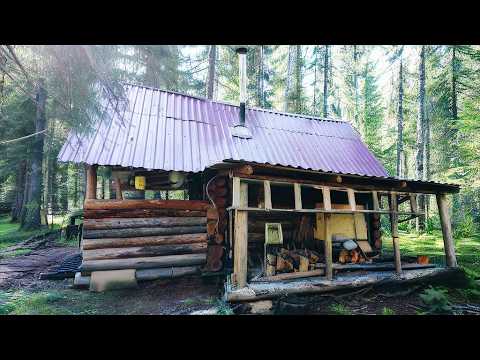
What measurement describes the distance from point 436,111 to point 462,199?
22.7 ft

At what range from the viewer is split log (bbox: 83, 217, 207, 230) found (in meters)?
7.09

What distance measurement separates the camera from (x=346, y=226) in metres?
9.69

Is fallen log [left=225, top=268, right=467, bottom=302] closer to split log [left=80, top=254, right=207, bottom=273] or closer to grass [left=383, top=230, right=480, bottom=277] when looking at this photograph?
grass [left=383, top=230, right=480, bottom=277]

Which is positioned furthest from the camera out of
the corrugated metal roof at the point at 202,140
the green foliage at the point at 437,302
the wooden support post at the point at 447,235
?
the wooden support post at the point at 447,235

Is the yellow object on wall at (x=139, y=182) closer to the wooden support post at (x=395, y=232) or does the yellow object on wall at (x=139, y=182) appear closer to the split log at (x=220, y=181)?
the split log at (x=220, y=181)

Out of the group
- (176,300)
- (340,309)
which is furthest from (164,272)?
(340,309)

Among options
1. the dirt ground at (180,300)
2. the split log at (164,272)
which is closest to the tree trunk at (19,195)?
the dirt ground at (180,300)

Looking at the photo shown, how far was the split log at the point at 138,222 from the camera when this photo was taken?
7094 mm

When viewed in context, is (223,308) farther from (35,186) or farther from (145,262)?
(35,186)

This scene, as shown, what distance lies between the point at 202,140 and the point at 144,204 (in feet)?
9.34

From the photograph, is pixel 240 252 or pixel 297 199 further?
pixel 297 199

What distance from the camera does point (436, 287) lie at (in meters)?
7.32

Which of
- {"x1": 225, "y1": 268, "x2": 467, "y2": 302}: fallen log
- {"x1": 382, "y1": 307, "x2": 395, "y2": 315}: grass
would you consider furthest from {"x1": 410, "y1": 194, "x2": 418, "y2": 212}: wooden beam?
{"x1": 382, "y1": 307, "x2": 395, "y2": 315}: grass

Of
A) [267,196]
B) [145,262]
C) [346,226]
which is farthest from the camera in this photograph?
[346,226]
